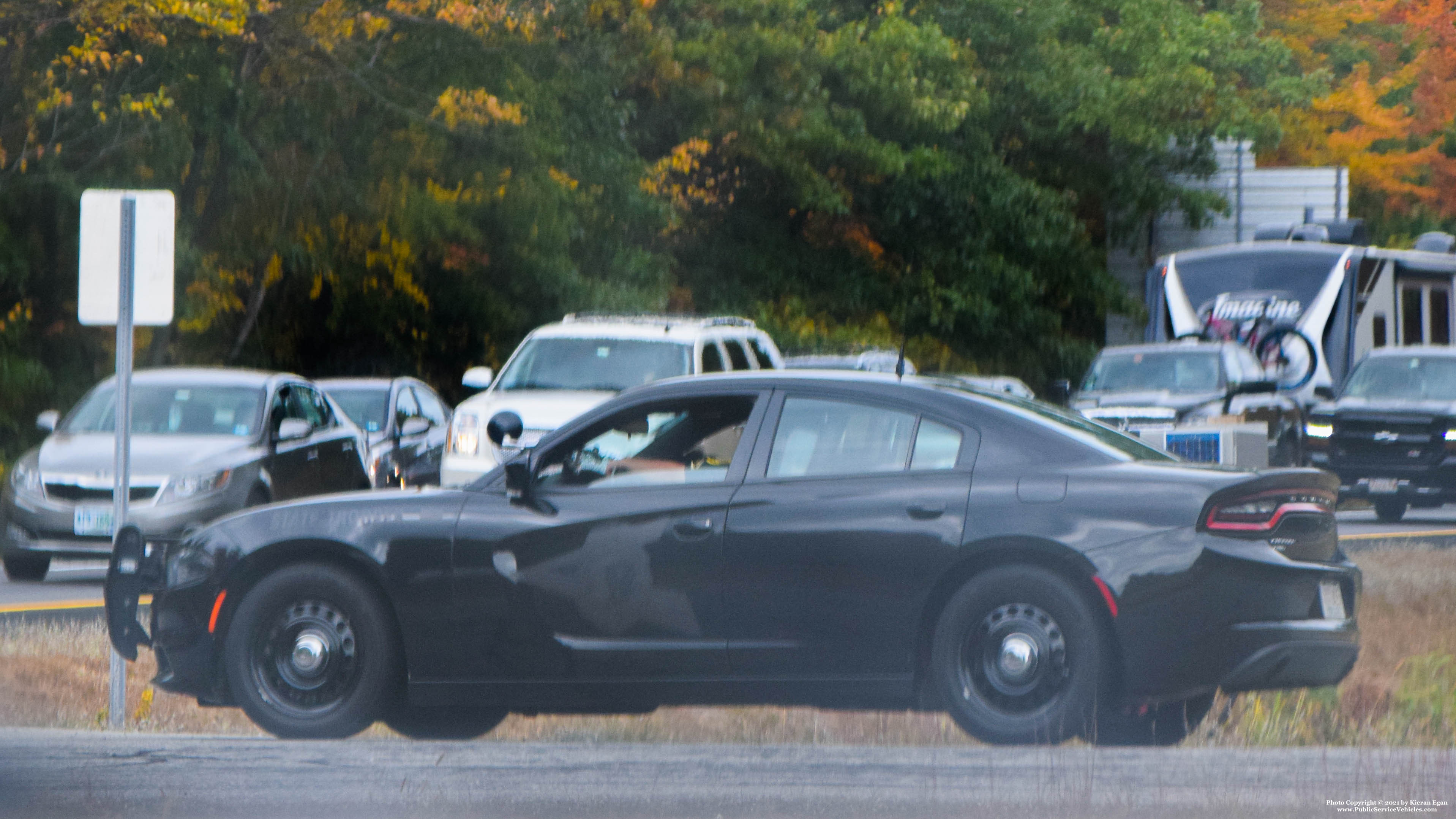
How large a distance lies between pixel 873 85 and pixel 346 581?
1068 inches

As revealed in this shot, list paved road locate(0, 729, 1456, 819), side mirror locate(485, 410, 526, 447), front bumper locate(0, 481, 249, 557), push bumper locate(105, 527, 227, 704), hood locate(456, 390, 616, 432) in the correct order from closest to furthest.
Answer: paved road locate(0, 729, 1456, 819) → push bumper locate(105, 527, 227, 704) → side mirror locate(485, 410, 526, 447) → front bumper locate(0, 481, 249, 557) → hood locate(456, 390, 616, 432)

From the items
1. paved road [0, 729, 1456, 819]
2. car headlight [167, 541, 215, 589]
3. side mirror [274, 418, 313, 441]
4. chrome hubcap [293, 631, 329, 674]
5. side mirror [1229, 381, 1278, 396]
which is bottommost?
paved road [0, 729, 1456, 819]

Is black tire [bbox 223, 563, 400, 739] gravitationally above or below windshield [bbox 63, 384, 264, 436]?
below

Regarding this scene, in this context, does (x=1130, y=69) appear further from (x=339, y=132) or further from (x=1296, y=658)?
(x=1296, y=658)

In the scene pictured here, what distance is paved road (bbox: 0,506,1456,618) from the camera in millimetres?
13852

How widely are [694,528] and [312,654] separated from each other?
1513 millimetres

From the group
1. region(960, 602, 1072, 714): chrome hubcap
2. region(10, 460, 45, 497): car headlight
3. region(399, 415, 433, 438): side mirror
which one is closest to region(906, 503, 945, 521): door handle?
region(960, 602, 1072, 714): chrome hubcap

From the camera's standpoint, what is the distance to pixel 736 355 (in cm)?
1744

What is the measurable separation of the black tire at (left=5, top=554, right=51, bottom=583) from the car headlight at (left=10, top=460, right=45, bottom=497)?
1.57 feet

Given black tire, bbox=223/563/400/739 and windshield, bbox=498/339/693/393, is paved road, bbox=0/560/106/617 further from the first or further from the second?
black tire, bbox=223/563/400/739

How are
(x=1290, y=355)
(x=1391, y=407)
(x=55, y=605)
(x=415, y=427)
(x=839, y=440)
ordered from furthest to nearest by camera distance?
(x=1290, y=355) → (x=1391, y=407) → (x=415, y=427) → (x=55, y=605) → (x=839, y=440)

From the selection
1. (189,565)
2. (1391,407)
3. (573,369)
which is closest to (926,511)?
(189,565)

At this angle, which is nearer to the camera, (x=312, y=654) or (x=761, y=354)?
(x=312, y=654)

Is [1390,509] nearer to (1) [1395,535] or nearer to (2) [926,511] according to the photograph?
(1) [1395,535]
